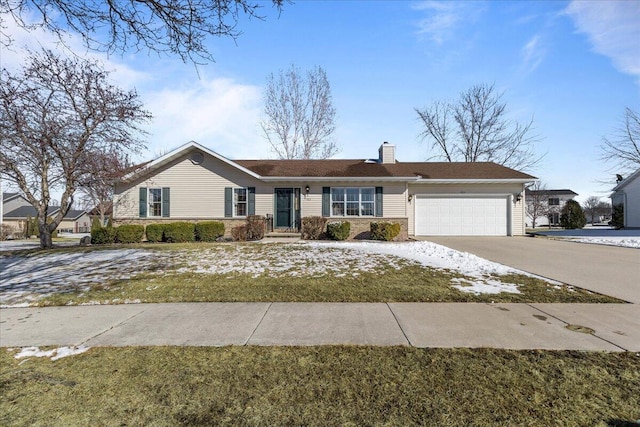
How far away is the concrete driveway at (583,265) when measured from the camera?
6.46 meters

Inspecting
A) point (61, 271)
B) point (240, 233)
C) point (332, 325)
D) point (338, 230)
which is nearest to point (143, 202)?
point (240, 233)

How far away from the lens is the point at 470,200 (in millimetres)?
17969

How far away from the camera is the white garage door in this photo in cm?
1784

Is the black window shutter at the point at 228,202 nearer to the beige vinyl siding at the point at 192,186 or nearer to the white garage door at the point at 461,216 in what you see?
the beige vinyl siding at the point at 192,186

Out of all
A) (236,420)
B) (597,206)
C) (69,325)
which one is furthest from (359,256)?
(597,206)

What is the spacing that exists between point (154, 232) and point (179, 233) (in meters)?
1.22

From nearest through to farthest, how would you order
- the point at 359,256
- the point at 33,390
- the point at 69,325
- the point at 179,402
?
the point at 179,402, the point at 33,390, the point at 69,325, the point at 359,256

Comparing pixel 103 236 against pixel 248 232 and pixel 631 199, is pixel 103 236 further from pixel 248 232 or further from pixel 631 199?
pixel 631 199

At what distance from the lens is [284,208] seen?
1702 centimetres

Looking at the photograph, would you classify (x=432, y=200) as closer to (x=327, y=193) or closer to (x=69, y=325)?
(x=327, y=193)

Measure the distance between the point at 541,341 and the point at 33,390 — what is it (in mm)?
5075

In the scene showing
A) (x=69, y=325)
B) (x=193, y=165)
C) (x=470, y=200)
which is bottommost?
(x=69, y=325)

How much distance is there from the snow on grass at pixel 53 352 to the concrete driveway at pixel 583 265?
808 cm

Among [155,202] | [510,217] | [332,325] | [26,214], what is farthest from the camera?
[26,214]
